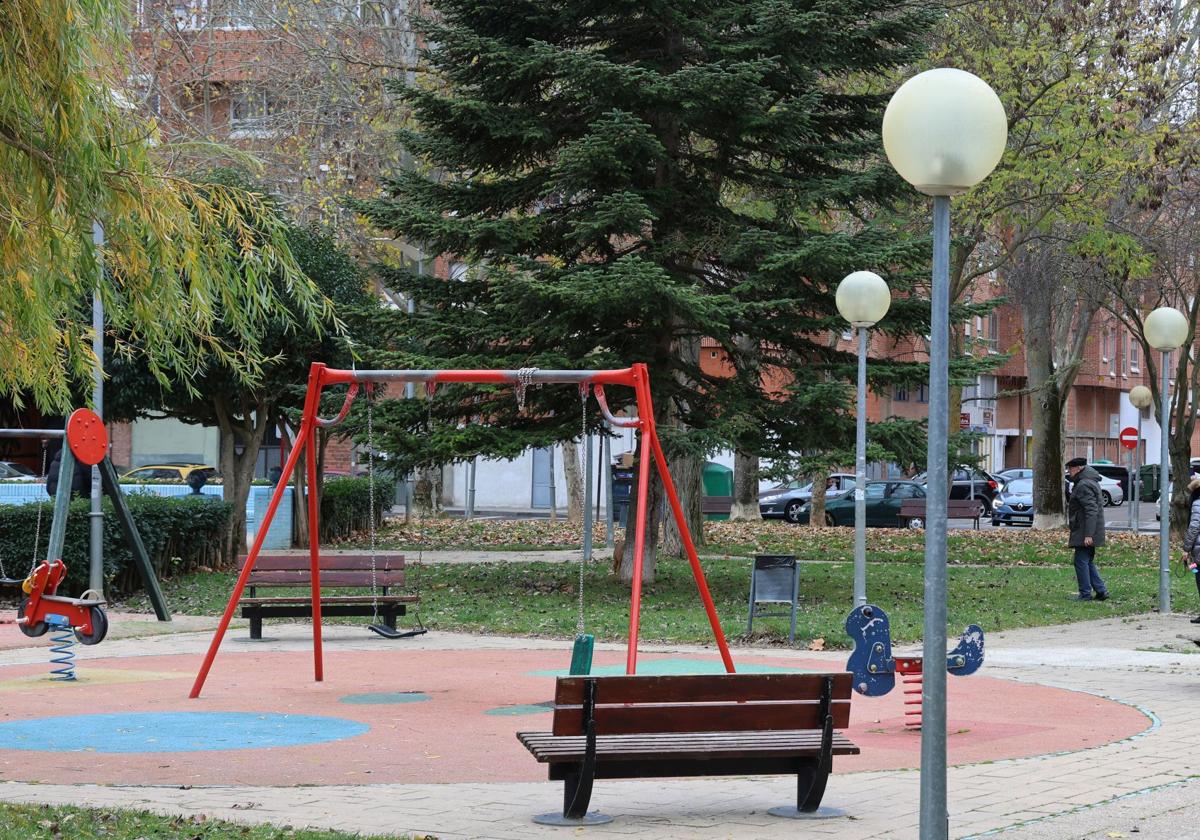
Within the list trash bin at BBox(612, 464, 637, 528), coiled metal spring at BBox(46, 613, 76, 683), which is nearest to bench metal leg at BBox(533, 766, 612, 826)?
coiled metal spring at BBox(46, 613, 76, 683)

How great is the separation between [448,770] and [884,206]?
601 inches

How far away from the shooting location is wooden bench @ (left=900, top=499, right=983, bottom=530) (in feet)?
127

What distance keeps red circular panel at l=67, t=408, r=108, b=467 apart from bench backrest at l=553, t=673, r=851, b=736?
910cm

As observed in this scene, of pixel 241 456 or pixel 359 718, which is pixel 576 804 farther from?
pixel 241 456

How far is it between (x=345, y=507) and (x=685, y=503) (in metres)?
9.42

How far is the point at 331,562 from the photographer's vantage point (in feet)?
56.3

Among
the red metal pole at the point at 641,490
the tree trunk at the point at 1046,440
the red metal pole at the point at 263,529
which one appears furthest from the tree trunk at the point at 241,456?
the tree trunk at the point at 1046,440

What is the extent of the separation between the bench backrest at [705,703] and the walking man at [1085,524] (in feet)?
45.1

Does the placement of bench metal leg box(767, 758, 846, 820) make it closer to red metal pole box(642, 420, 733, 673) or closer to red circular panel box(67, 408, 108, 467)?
red metal pole box(642, 420, 733, 673)

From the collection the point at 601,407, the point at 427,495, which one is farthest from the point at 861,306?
the point at 427,495

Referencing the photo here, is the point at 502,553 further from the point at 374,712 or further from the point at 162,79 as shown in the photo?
the point at 374,712

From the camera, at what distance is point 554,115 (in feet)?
72.0

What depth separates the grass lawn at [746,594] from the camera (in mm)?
17672

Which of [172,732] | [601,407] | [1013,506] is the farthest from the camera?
Answer: [1013,506]
